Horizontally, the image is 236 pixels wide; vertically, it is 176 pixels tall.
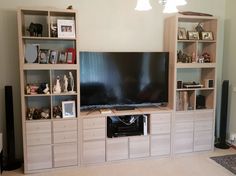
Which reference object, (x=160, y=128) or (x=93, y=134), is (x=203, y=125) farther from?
(x=93, y=134)

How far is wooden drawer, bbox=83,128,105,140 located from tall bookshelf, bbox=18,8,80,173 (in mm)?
135

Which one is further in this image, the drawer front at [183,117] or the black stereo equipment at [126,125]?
the drawer front at [183,117]

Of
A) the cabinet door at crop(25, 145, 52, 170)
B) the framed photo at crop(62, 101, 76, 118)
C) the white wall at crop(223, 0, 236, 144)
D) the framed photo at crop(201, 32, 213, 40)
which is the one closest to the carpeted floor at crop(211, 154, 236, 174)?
the white wall at crop(223, 0, 236, 144)

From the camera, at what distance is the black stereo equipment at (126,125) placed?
136 inches

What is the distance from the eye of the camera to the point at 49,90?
3.23 metres

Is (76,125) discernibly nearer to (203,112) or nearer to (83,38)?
(83,38)

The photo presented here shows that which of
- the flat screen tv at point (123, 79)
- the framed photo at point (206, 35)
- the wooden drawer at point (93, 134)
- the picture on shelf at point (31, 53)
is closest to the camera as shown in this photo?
the picture on shelf at point (31, 53)

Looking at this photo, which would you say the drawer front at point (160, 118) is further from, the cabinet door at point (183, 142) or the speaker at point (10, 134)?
the speaker at point (10, 134)

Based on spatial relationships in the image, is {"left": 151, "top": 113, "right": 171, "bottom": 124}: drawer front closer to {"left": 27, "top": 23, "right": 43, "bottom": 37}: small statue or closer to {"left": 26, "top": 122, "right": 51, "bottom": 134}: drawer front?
{"left": 26, "top": 122, "right": 51, "bottom": 134}: drawer front

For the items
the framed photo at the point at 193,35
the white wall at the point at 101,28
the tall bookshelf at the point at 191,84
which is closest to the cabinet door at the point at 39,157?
the white wall at the point at 101,28

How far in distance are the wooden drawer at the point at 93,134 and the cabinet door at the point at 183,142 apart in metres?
1.15

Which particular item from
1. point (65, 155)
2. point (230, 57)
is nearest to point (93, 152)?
point (65, 155)

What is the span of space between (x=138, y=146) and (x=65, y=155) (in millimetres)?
1038

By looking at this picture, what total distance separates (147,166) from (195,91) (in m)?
1.36
